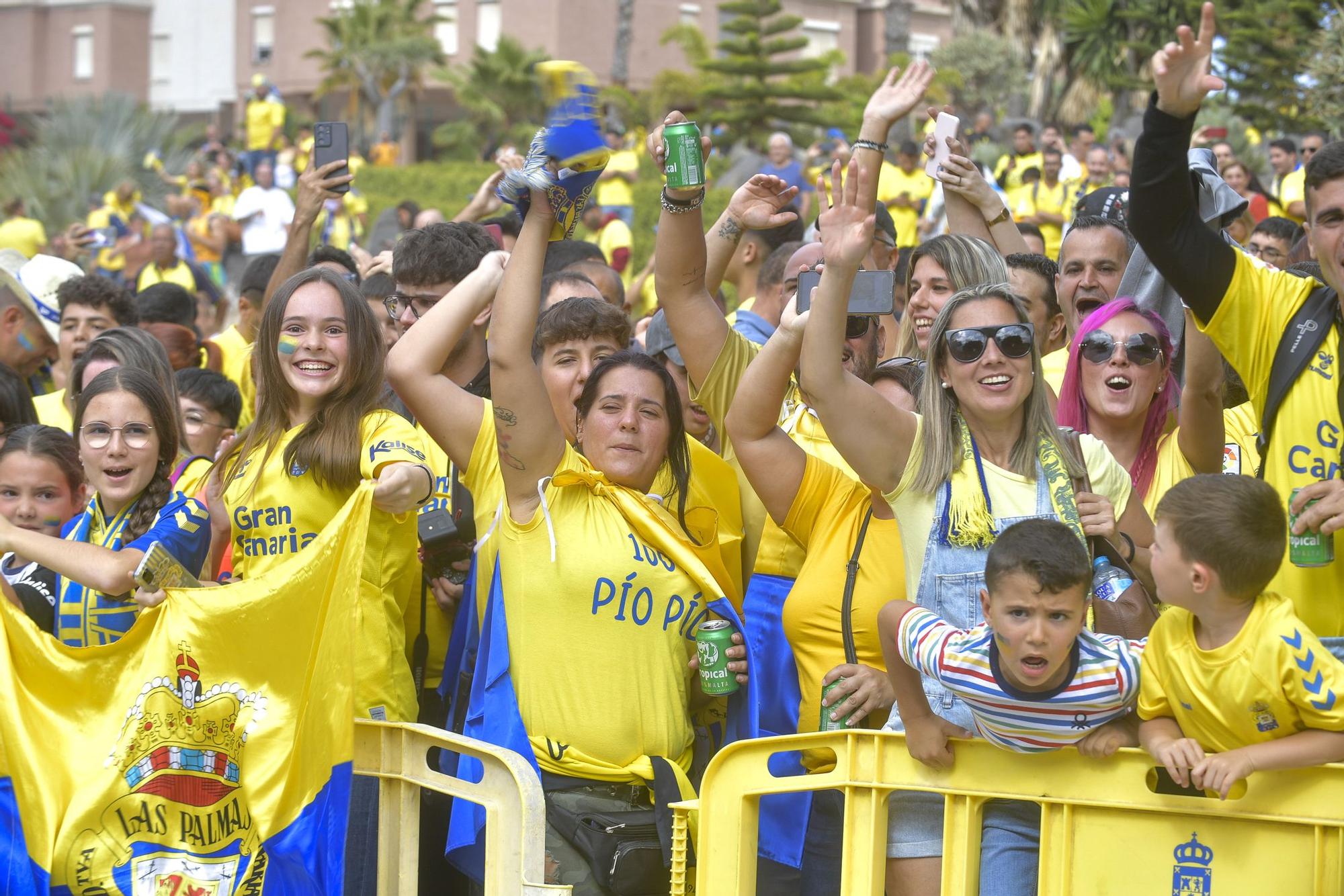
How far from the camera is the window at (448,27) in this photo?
49.3 metres

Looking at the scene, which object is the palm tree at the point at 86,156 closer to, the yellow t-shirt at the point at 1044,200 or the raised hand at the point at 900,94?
the yellow t-shirt at the point at 1044,200

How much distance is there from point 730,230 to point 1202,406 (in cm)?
189

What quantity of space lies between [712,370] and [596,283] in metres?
1.87

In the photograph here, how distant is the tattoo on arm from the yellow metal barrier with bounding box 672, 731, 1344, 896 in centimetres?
233

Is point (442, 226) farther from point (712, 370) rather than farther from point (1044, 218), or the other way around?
point (1044, 218)

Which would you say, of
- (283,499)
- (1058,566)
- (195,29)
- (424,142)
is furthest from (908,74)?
(195,29)

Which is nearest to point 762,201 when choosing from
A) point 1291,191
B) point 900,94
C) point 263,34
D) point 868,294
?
point 900,94

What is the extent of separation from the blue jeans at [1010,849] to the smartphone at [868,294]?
1.38 metres

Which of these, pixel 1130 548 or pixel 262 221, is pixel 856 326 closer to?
pixel 1130 548

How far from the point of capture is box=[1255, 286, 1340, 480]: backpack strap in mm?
3809

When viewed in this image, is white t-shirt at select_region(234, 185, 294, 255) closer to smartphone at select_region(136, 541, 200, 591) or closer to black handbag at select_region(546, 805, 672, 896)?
smartphone at select_region(136, 541, 200, 591)

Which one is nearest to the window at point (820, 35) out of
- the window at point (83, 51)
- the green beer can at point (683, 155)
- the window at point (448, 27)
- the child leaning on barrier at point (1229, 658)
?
the window at point (448, 27)

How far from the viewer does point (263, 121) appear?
94.9ft

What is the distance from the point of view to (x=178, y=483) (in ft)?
15.6
